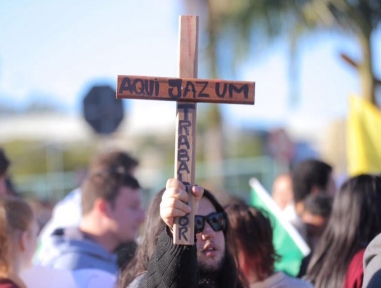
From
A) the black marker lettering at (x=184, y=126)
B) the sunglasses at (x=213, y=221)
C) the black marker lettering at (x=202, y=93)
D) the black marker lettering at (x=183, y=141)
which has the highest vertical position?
Answer: the black marker lettering at (x=202, y=93)

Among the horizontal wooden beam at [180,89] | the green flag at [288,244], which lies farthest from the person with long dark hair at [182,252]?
the green flag at [288,244]

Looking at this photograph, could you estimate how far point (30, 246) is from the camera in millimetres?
3803

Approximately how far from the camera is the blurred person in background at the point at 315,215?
5.31 metres

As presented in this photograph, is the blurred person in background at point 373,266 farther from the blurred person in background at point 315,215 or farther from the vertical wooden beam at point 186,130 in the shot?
the blurred person in background at point 315,215

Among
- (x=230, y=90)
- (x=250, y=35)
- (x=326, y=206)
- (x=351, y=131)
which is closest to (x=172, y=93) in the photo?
(x=230, y=90)

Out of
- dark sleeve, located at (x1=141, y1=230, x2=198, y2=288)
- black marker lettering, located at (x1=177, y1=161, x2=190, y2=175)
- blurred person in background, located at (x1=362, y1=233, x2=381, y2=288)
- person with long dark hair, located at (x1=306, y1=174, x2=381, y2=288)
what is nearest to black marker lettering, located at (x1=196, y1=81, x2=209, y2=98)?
black marker lettering, located at (x1=177, y1=161, x2=190, y2=175)

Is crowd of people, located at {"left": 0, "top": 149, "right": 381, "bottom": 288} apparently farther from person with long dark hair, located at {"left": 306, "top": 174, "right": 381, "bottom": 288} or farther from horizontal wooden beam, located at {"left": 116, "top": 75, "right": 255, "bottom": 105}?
horizontal wooden beam, located at {"left": 116, "top": 75, "right": 255, "bottom": 105}

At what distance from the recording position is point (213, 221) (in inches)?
123

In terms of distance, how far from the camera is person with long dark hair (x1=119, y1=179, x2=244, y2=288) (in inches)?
104

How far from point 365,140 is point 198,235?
4.53 metres

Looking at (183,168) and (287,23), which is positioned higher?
(287,23)

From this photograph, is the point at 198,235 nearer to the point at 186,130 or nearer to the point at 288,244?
the point at 186,130

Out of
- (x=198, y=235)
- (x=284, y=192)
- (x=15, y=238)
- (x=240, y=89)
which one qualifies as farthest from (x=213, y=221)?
(x=284, y=192)

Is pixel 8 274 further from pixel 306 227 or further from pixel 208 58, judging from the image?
pixel 208 58
